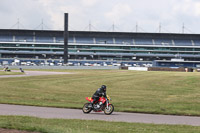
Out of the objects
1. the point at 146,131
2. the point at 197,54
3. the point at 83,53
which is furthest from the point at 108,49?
the point at 146,131

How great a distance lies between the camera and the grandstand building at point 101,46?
146m

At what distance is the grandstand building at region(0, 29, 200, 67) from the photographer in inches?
5743

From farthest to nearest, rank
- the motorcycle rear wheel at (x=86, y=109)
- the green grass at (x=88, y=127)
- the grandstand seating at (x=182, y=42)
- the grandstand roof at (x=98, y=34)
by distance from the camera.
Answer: the grandstand seating at (x=182, y=42) < the grandstand roof at (x=98, y=34) < the motorcycle rear wheel at (x=86, y=109) < the green grass at (x=88, y=127)

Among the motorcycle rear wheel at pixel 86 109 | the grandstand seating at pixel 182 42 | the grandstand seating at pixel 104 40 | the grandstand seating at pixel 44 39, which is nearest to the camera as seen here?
the motorcycle rear wheel at pixel 86 109

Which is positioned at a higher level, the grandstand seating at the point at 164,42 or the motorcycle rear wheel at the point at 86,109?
the grandstand seating at the point at 164,42

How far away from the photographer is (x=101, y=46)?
150 m

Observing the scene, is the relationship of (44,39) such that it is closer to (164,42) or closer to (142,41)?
(142,41)

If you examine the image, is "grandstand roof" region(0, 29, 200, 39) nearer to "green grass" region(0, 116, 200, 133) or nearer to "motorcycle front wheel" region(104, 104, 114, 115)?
"motorcycle front wheel" region(104, 104, 114, 115)

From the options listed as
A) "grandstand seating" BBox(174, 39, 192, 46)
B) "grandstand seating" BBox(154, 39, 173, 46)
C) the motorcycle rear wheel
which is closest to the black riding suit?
the motorcycle rear wheel

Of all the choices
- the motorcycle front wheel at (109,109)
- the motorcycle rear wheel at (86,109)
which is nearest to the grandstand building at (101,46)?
the motorcycle rear wheel at (86,109)

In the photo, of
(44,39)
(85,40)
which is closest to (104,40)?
(85,40)

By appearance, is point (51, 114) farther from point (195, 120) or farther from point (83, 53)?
point (83, 53)

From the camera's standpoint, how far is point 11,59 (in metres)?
134

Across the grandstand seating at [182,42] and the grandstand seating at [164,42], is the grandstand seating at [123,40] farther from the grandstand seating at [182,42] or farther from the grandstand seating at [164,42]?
→ the grandstand seating at [182,42]
